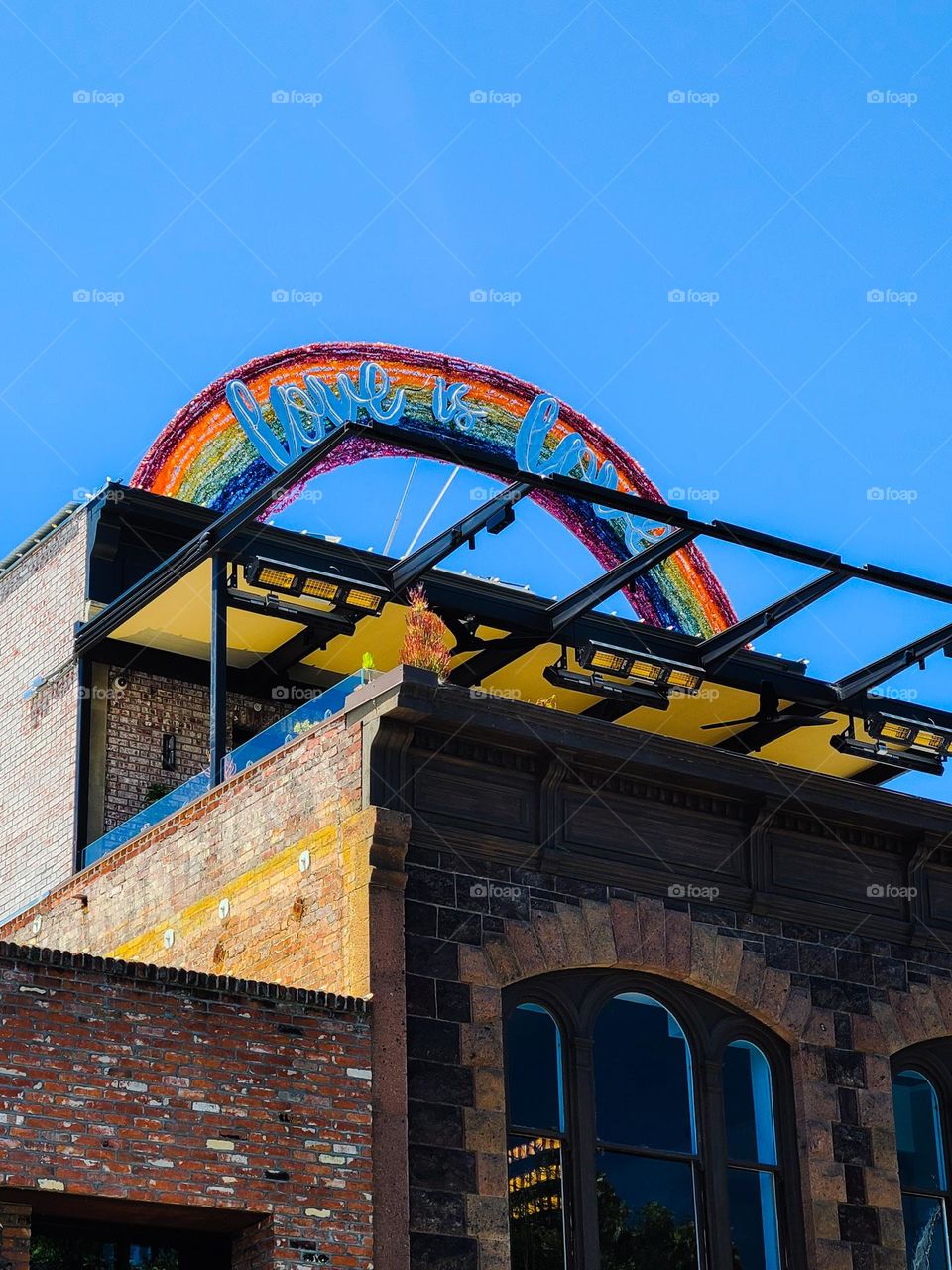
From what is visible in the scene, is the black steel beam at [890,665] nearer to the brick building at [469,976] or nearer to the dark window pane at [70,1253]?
the brick building at [469,976]

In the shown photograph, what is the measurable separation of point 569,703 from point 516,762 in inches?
340

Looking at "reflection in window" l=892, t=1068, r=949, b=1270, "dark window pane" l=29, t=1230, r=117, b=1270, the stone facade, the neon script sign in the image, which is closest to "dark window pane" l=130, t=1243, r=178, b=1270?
"dark window pane" l=29, t=1230, r=117, b=1270

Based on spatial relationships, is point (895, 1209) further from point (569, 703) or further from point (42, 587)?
point (42, 587)

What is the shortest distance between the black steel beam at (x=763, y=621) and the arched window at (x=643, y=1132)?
4.82 m

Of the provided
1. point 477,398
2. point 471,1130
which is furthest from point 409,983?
point 477,398

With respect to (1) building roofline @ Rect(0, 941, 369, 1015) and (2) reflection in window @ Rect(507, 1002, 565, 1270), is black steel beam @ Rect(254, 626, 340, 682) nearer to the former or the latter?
(2) reflection in window @ Rect(507, 1002, 565, 1270)

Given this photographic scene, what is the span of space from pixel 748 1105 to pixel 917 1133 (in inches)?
83.9

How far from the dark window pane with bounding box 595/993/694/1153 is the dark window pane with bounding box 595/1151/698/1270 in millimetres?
207

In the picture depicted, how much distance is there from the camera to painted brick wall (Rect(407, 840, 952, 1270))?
57.3 ft

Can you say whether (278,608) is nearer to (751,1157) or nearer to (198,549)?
(198,549)

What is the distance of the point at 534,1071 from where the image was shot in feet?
60.6

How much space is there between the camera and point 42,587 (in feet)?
87.8

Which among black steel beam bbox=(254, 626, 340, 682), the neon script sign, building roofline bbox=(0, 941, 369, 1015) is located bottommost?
building roofline bbox=(0, 941, 369, 1015)

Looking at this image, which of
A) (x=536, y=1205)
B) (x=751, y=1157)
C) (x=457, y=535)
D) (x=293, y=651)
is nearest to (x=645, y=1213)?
(x=536, y=1205)
